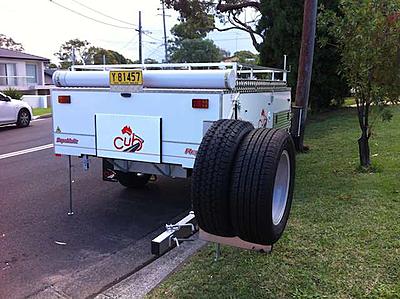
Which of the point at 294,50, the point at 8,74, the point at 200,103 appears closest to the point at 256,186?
the point at 200,103

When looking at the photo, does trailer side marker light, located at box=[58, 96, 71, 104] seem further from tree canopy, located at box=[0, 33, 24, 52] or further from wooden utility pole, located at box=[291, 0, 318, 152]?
tree canopy, located at box=[0, 33, 24, 52]

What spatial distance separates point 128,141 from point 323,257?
2.54 m

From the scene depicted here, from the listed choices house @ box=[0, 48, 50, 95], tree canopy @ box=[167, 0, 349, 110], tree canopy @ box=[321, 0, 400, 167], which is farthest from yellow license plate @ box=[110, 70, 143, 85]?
house @ box=[0, 48, 50, 95]

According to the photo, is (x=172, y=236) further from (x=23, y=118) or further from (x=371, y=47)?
(x=23, y=118)

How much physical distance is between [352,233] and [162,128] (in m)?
2.34

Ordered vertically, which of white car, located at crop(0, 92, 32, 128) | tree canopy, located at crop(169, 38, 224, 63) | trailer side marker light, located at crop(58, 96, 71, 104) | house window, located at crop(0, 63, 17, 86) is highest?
tree canopy, located at crop(169, 38, 224, 63)

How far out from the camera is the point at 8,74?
118 ft

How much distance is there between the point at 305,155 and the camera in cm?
902

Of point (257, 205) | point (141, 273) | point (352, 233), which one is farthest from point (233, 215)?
point (352, 233)

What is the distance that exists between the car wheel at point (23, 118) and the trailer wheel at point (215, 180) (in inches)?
564

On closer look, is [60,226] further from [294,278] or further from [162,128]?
[294,278]

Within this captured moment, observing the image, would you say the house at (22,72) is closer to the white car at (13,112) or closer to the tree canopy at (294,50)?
the white car at (13,112)

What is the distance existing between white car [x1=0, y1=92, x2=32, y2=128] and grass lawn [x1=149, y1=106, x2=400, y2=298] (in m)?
12.3

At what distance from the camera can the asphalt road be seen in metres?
4.12
